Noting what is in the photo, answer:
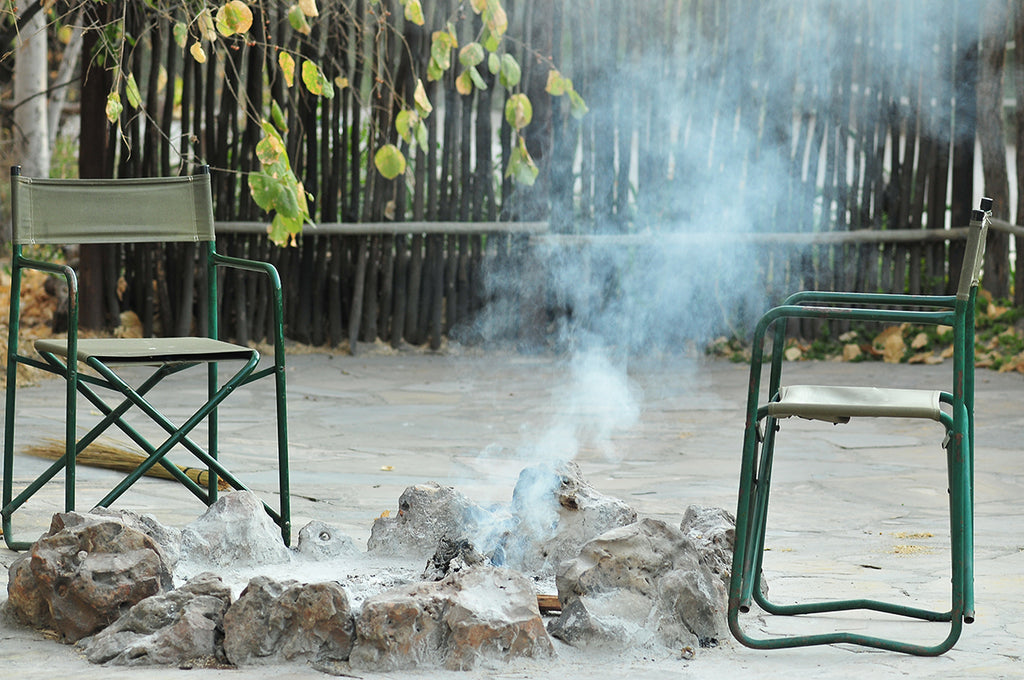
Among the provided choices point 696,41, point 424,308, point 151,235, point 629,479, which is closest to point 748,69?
point 696,41

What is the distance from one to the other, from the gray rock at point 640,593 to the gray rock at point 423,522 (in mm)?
521

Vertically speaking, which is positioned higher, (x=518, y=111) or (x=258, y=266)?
(x=518, y=111)

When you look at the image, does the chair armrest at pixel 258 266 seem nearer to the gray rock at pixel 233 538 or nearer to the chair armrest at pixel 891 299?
the gray rock at pixel 233 538

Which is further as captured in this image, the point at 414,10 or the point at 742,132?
the point at 742,132

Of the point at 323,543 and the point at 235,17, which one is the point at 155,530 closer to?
the point at 323,543

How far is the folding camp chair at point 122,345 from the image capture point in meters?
2.84

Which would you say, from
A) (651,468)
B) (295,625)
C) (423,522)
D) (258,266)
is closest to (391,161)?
(258,266)

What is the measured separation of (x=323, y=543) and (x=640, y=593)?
88 cm

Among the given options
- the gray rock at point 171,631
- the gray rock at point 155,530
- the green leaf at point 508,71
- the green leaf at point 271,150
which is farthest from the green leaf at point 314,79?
the gray rock at point 171,631

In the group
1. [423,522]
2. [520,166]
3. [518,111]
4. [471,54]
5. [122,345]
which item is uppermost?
[471,54]

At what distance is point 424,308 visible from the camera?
23.5ft

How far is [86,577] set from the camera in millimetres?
2385

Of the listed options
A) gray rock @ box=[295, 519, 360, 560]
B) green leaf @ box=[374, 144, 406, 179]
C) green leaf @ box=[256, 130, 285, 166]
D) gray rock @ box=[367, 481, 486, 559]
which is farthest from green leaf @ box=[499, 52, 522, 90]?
gray rock @ box=[295, 519, 360, 560]

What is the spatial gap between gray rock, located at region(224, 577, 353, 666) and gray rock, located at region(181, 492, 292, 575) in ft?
1.77
